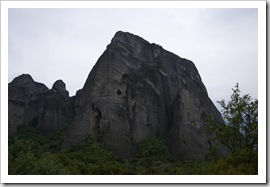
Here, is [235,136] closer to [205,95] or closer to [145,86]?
[145,86]

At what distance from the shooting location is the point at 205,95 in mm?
67750

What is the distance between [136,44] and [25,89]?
2149 cm

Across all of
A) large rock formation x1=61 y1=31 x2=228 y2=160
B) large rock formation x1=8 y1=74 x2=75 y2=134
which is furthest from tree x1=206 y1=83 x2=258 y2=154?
large rock formation x1=8 y1=74 x2=75 y2=134

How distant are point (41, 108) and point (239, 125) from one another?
49.5m

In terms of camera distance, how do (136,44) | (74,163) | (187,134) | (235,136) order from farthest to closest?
(136,44), (187,134), (74,163), (235,136)

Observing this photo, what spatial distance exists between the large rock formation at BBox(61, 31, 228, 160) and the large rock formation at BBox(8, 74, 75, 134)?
13016mm

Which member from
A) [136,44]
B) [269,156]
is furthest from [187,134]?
[269,156]

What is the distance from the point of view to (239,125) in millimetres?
23000

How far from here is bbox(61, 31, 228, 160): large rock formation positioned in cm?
4844

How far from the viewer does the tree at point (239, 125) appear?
2172 cm

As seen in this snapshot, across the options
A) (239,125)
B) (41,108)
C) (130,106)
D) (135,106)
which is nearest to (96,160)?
(130,106)

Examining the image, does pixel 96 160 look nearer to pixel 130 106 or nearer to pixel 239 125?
pixel 130 106

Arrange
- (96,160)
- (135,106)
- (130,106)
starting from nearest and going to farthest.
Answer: (96,160) < (130,106) < (135,106)

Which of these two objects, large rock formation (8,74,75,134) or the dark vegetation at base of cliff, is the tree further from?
large rock formation (8,74,75,134)
